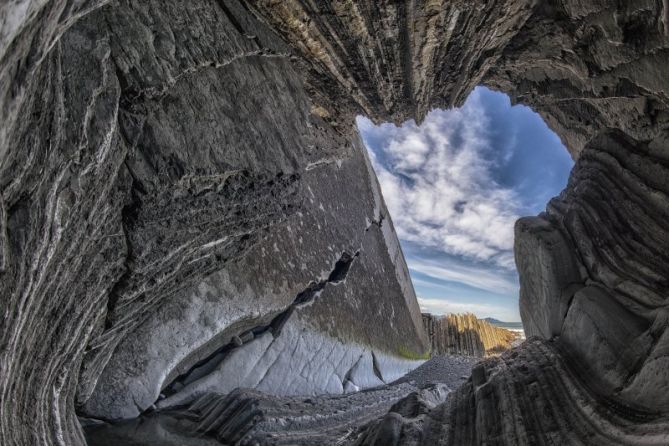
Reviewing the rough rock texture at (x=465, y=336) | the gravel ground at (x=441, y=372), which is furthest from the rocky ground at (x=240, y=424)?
the rough rock texture at (x=465, y=336)

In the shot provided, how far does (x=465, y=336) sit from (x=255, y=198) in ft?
26.3

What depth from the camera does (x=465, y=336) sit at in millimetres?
9266

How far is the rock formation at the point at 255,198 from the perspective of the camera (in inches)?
52.1

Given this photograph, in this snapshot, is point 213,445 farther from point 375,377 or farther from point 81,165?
point 375,377

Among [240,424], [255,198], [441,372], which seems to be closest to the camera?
[240,424]

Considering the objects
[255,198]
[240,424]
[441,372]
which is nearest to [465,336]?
[441,372]

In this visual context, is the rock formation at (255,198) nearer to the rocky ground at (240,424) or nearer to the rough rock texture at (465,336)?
the rocky ground at (240,424)

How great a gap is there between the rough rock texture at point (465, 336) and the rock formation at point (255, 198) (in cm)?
613

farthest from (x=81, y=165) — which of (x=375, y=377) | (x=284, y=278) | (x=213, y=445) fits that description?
(x=375, y=377)

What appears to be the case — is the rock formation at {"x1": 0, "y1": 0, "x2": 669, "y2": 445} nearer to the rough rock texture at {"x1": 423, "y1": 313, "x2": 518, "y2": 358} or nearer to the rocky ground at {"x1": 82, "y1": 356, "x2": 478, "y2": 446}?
the rocky ground at {"x1": 82, "y1": 356, "x2": 478, "y2": 446}

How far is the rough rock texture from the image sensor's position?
352 inches

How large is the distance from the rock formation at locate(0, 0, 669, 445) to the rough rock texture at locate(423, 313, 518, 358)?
241 inches

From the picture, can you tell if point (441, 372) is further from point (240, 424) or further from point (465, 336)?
point (240, 424)

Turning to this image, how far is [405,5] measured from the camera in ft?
7.94
